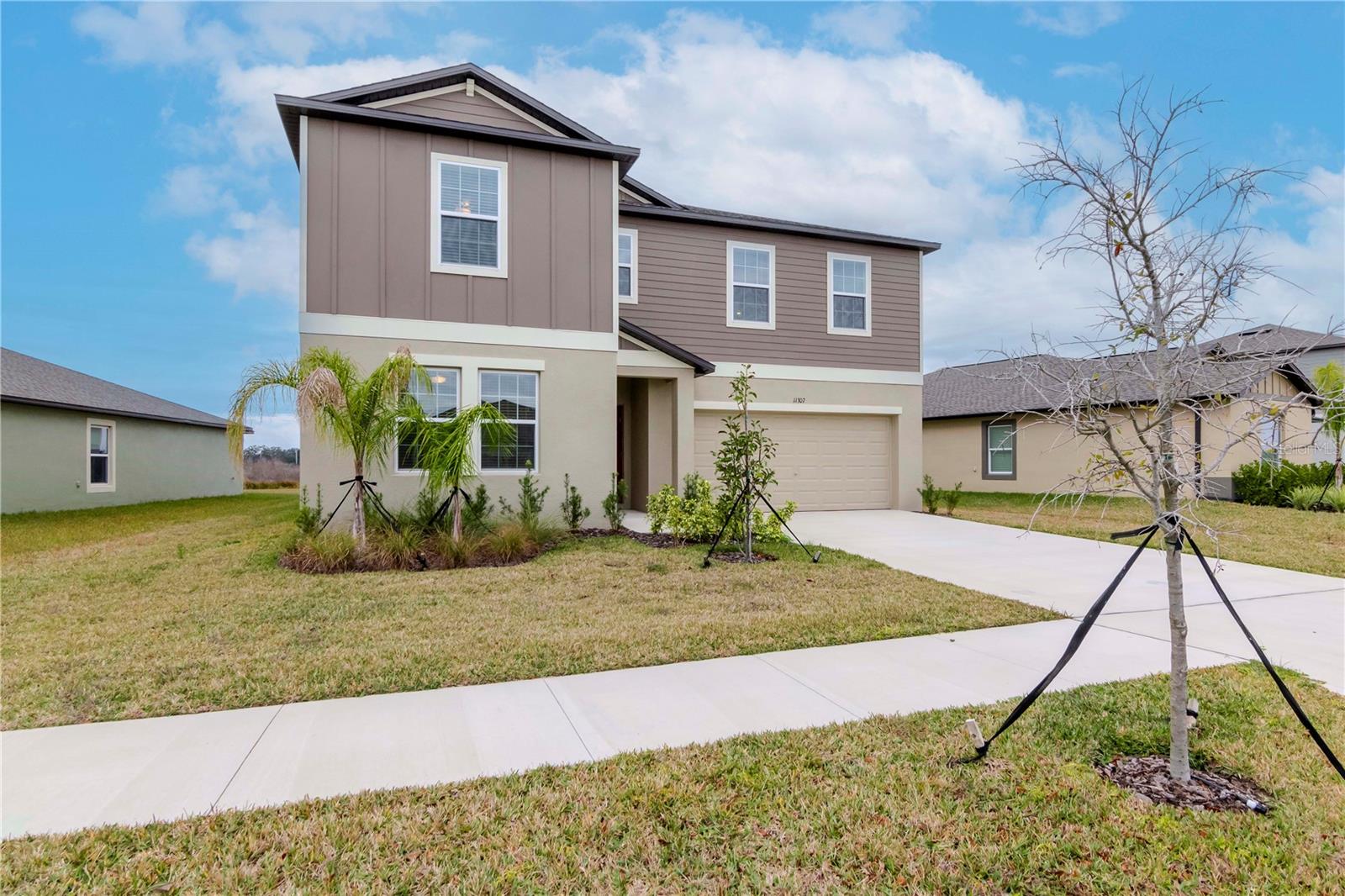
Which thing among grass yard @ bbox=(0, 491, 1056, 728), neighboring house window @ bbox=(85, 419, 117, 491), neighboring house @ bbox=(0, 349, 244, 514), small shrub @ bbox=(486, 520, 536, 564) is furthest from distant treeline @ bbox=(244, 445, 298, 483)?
small shrub @ bbox=(486, 520, 536, 564)

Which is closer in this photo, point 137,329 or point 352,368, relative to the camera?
point 352,368

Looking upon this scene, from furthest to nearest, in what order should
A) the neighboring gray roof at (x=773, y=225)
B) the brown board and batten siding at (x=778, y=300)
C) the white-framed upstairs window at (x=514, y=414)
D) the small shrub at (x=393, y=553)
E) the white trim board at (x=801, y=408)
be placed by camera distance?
the white trim board at (x=801, y=408), the brown board and batten siding at (x=778, y=300), the neighboring gray roof at (x=773, y=225), the white-framed upstairs window at (x=514, y=414), the small shrub at (x=393, y=553)

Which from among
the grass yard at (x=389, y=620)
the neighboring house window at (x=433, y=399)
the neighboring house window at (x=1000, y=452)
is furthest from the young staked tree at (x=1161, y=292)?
the neighboring house window at (x=1000, y=452)

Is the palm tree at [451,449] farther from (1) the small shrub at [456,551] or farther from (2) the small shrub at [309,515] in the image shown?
(2) the small shrub at [309,515]

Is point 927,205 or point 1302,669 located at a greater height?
point 927,205

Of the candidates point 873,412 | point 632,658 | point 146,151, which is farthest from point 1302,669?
point 146,151

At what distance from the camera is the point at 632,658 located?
456 centimetres

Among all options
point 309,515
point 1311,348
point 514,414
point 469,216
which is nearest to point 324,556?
point 309,515

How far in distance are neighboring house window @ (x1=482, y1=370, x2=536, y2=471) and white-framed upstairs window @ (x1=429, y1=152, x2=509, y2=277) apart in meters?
1.59

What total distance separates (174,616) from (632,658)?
4.10 meters

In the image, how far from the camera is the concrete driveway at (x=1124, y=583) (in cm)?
511

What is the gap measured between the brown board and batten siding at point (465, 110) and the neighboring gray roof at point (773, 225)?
99.7 inches

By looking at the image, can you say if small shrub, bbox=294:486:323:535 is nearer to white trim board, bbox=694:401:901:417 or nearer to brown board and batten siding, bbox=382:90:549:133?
brown board and batten siding, bbox=382:90:549:133

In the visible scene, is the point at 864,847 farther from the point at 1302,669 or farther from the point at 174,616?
the point at 174,616
